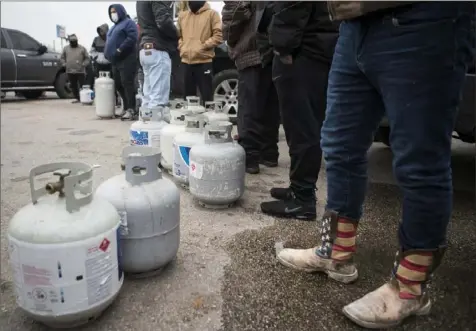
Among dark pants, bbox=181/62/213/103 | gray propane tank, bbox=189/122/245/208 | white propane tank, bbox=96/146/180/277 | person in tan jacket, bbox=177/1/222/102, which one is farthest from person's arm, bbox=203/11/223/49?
white propane tank, bbox=96/146/180/277

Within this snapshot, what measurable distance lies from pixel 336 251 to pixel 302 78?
0.86 metres

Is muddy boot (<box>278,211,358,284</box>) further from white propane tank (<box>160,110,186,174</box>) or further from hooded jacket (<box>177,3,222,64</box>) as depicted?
hooded jacket (<box>177,3,222,64</box>)

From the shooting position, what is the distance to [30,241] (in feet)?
3.60

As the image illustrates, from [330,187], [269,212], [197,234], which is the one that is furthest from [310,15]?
[197,234]

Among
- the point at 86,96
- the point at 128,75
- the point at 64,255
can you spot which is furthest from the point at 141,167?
the point at 86,96

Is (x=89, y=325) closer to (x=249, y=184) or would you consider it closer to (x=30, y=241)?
(x=30, y=241)

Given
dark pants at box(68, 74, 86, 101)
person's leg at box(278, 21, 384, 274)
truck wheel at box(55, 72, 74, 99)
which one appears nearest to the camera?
person's leg at box(278, 21, 384, 274)

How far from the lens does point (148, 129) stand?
9.82ft

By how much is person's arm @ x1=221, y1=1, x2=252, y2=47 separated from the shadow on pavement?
1.55 m

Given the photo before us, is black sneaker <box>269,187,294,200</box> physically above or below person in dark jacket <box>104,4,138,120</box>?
below

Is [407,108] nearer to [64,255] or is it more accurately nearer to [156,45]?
[64,255]

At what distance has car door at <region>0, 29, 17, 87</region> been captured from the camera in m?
8.78

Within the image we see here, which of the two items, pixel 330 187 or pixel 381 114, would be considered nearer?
pixel 381 114

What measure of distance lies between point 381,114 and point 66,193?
1067 millimetres
